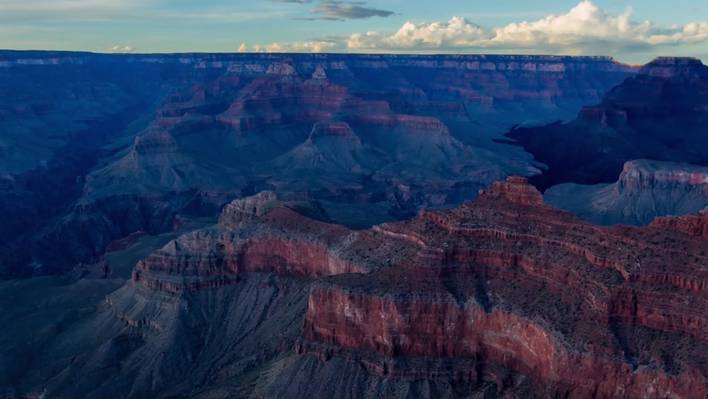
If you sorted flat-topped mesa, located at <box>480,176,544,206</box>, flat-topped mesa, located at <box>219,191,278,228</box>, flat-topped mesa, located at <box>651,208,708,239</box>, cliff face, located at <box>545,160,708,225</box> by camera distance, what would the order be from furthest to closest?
cliff face, located at <box>545,160,708,225</box> → flat-topped mesa, located at <box>219,191,278,228</box> → flat-topped mesa, located at <box>480,176,544,206</box> → flat-topped mesa, located at <box>651,208,708,239</box>

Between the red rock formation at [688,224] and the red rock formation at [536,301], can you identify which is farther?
the red rock formation at [688,224]

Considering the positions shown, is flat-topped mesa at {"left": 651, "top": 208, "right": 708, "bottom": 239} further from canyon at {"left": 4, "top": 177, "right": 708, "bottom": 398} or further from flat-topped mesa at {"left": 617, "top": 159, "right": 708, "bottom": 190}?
flat-topped mesa at {"left": 617, "top": 159, "right": 708, "bottom": 190}

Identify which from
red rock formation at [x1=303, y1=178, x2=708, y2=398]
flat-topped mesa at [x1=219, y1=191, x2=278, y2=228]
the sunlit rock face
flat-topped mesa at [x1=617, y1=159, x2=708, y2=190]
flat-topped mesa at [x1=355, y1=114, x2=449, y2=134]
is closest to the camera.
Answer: red rock formation at [x1=303, y1=178, x2=708, y2=398]

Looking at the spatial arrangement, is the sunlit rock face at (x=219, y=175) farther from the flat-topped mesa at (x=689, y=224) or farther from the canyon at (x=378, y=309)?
the flat-topped mesa at (x=689, y=224)

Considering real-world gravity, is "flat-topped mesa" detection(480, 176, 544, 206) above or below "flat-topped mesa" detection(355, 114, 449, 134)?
above

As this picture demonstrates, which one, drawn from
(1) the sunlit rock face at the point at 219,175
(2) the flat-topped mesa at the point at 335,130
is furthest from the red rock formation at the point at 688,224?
(2) the flat-topped mesa at the point at 335,130

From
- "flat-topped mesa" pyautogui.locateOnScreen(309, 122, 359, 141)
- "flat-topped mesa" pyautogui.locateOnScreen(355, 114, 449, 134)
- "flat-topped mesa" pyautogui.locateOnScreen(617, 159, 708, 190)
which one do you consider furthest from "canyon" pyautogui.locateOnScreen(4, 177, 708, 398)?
"flat-topped mesa" pyautogui.locateOnScreen(355, 114, 449, 134)
